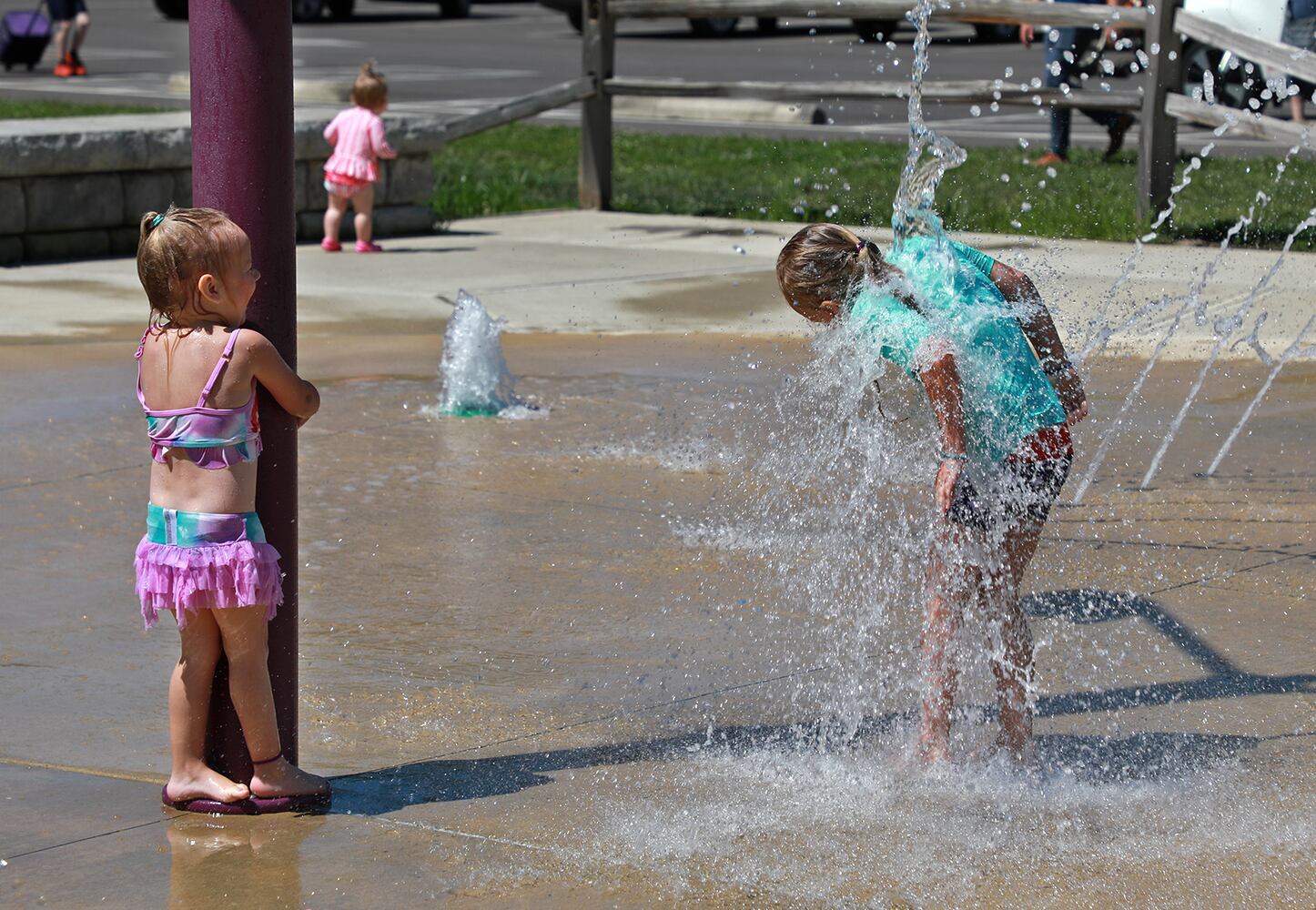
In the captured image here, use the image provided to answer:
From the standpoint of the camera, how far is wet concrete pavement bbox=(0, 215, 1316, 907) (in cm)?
342

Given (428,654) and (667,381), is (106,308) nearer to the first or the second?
(667,381)

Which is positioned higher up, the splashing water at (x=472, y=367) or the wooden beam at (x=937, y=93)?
the wooden beam at (x=937, y=93)

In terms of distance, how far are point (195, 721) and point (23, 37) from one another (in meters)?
23.0

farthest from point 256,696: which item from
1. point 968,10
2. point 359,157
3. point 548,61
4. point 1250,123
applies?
point 548,61

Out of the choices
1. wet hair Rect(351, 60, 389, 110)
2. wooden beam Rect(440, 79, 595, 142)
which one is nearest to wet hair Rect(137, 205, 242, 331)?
wet hair Rect(351, 60, 389, 110)

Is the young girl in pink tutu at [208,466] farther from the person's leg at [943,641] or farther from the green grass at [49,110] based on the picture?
the green grass at [49,110]

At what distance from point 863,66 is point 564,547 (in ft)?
66.1

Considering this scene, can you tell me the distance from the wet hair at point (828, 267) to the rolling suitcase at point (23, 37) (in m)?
22.9

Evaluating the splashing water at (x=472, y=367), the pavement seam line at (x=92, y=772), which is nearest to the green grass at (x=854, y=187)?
the splashing water at (x=472, y=367)

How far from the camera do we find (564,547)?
5.62 m

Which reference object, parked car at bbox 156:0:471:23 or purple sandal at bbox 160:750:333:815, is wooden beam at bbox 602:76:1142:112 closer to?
purple sandal at bbox 160:750:333:815

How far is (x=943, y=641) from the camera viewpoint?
4.01m

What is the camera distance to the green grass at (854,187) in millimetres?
12023

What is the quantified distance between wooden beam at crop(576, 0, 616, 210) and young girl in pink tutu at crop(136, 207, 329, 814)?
1029 cm
